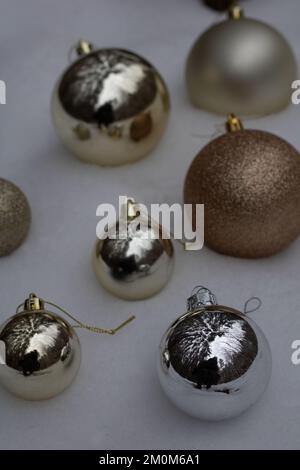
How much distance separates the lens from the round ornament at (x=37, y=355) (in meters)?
0.78

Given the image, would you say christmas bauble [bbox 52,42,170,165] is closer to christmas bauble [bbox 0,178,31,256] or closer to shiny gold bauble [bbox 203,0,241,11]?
christmas bauble [bbox 0,178,31,256]

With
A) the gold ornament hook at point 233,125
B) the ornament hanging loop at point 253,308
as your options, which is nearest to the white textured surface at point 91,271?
the ornament hanging loop at point 253,308

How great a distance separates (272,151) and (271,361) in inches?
10.5

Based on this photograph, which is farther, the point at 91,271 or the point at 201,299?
the point at 91,271

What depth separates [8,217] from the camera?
935 mm

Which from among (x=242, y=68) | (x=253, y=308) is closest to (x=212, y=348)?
(x=253, y=308)

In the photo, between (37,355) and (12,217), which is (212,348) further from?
(12,217)

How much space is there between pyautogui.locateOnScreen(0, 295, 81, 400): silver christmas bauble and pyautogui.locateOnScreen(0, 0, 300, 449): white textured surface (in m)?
0.03

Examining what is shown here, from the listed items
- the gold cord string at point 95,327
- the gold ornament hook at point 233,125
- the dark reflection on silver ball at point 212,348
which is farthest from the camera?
the gold ornament hook at point 233,125

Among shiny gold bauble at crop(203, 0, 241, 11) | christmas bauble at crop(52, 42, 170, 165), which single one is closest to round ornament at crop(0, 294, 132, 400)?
christmas bauble at crop(52, 42, 170, 165)

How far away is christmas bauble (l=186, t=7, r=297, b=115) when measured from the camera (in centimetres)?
107

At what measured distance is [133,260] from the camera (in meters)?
0.88

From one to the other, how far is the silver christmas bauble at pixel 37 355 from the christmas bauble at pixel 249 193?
0.23 meters

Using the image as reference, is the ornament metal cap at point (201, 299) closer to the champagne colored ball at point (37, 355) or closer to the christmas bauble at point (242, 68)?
the champagne colored ball at point (37, 355)
